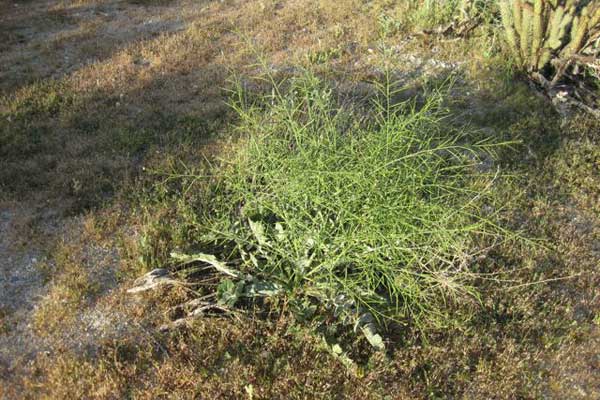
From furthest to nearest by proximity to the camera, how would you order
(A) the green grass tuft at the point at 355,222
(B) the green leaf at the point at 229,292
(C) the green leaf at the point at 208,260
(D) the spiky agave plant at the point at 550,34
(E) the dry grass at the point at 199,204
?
(D) the spiky agave plant at the point at 550,34, (C) the green leaf at the point at 208,260, (B) the green leaf at the point at 229,292, (E) the dry grass at the point at 199,204, (A) the green grass tuft at the point at 355,222

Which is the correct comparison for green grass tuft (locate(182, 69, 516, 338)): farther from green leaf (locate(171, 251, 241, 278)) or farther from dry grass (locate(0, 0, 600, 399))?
dry grass (locate(0, 0, 600, 399))

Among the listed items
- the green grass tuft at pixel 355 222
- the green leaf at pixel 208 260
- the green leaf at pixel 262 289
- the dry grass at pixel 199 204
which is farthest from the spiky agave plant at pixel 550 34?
the green leaf at pixel 208 260

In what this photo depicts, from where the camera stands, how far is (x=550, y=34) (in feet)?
24.4

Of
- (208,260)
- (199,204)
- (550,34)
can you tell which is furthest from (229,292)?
(550,34)

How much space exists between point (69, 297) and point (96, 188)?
1.67 metres

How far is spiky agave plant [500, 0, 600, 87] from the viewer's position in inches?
284

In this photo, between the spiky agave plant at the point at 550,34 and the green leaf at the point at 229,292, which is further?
the spiky agave plant at the point at 550,34

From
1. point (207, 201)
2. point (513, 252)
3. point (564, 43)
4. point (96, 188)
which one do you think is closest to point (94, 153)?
point (96, 188)

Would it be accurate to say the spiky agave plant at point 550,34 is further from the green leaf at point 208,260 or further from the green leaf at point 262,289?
the green leaf at point 208,260

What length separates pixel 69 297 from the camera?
4.23m

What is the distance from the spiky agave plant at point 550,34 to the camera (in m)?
7.20

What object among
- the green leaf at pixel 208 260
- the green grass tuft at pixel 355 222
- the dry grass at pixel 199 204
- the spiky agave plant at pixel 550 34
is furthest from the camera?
the spiky agave plant at pixel 550 34

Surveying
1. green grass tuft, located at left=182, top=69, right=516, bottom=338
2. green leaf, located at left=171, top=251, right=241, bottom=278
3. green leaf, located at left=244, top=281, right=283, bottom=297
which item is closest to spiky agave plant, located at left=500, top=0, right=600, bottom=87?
green grass tuft, located at left=182, top=69, right=516, bottom=338

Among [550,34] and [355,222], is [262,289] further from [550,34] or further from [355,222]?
[550,34]
